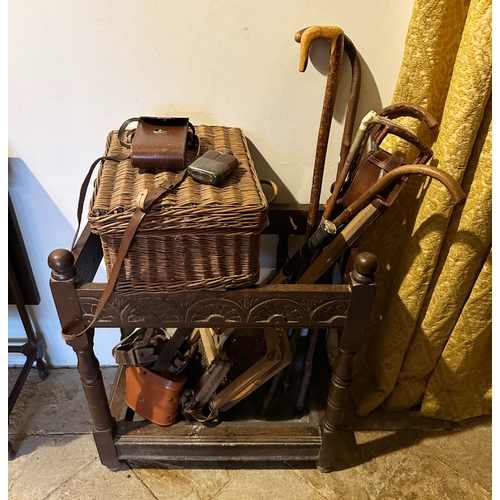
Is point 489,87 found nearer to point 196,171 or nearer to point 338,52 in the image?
point 338,52

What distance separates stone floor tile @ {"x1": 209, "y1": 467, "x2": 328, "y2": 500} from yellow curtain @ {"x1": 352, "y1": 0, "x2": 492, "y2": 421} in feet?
1.08

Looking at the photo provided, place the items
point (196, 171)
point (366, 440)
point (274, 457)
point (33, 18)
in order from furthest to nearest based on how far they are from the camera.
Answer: point (366, 440)
point (274, 457)
point (33, 18)
point (196, 171)

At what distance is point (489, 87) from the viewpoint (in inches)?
37.0

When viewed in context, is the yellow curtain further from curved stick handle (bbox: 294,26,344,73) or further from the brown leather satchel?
the brown leather satchel

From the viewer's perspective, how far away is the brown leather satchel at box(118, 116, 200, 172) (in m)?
0.95

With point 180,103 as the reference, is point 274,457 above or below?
below

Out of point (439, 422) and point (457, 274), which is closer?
point (457, 274)

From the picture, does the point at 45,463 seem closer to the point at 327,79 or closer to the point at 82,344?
the point at 82,344

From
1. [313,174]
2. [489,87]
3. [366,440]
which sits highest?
[489,87]

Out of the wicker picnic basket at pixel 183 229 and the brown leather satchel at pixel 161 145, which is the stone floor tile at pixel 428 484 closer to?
the wicker picnic basket at pixel 183 229

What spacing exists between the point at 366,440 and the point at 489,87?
1.08 metres

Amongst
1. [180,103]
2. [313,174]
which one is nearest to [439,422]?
[313,174]

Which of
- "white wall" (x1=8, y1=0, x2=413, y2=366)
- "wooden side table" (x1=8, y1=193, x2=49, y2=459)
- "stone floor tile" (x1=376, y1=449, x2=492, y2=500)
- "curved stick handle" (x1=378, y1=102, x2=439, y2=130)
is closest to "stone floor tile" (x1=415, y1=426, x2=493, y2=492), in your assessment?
"stone floor tile" (x1=376, y1=449, x2=492, y2=500)

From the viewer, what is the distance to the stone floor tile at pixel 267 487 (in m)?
1.27
